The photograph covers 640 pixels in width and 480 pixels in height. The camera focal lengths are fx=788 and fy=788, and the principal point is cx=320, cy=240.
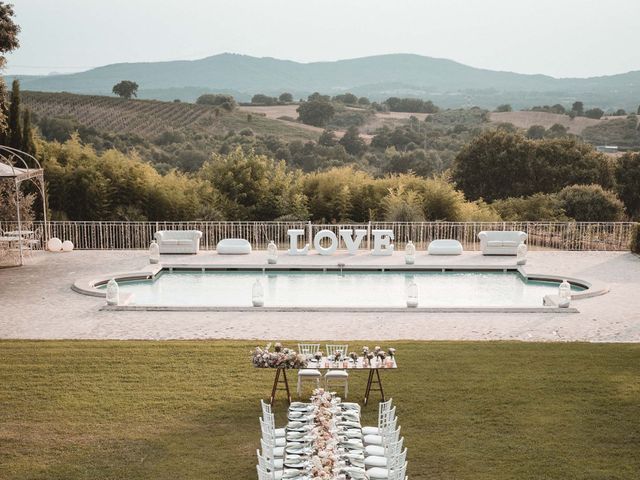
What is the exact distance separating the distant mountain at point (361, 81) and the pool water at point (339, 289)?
71424 millimetres

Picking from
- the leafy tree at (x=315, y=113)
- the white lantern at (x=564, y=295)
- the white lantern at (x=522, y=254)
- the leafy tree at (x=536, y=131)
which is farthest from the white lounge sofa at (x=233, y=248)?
the leafy tree at (x=315, y=113)

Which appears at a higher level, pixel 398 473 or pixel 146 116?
pixel 146 116

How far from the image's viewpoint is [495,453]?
9.52 m

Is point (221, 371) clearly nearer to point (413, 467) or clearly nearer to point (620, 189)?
point (413, 467)

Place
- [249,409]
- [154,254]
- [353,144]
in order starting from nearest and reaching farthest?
1. [249,409]
2. [154,254]
3. [353,144]

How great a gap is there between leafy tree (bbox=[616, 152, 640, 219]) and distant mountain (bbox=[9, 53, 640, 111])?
5443 centimetres

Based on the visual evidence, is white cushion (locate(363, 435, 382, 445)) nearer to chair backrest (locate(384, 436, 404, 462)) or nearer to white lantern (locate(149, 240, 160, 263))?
chair backrest (locate(384, 436, 404, 462))

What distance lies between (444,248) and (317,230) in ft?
14.0

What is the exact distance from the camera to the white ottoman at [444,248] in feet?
74.0

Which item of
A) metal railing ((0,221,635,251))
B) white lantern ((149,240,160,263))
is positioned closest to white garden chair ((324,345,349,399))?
white lantern ((149,240,160,263))

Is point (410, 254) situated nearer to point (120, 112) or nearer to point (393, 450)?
point (393, 450)

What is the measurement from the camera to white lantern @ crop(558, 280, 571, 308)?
16.4m

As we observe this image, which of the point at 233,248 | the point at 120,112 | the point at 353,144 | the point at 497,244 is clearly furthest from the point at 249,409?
the point at 120,112

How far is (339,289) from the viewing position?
19.4m
